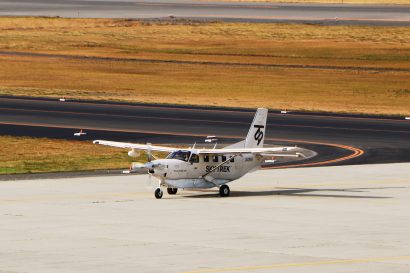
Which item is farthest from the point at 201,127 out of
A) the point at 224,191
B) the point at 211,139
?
the point at 224,191

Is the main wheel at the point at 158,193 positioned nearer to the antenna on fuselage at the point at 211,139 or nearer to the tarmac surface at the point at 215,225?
the tarmac surface at the point at 215,225

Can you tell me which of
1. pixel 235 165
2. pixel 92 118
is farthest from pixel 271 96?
pixel 235 165

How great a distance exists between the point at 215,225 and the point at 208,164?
971 centimetres

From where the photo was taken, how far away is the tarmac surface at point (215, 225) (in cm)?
4044

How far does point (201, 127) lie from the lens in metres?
94.0

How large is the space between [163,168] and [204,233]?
1011cm

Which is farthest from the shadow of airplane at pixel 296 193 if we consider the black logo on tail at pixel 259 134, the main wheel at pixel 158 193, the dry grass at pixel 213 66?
the dry grass at pixel 213 66

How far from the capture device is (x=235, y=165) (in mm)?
60594

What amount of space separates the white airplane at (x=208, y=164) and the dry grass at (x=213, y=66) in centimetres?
4541

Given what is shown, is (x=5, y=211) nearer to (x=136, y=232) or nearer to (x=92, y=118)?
(x=136, y=232)

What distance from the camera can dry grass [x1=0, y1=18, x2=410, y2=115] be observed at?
11544 cm

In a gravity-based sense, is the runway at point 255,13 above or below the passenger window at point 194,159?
above

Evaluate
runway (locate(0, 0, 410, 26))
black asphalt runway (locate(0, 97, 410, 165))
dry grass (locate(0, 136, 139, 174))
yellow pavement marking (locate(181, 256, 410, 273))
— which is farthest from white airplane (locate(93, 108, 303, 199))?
runway (locate(0, 0, 410, 26))

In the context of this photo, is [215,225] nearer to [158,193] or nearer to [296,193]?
[158,193]
